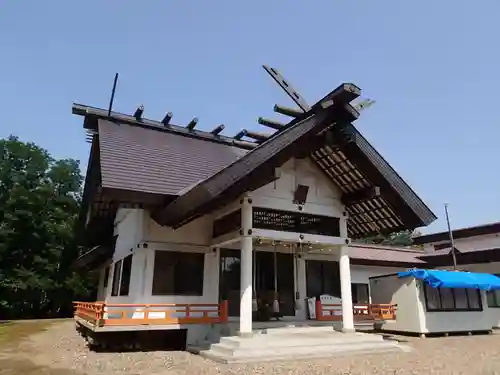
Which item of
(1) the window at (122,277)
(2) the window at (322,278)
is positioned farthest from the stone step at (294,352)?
(1) the window at (122,277)

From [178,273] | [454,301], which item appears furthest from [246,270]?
[454,301]

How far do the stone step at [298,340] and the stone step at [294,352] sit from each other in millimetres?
143

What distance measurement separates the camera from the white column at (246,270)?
9.19 metres

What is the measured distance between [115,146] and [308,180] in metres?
5.98

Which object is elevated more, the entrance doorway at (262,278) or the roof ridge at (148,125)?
the roof ridge at (148,125)

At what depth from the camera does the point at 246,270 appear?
9570 mm

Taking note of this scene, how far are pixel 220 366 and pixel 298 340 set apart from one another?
257 cm

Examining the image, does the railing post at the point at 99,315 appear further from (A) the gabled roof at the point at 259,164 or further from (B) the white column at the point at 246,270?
(B) the white column at the point at 246,270

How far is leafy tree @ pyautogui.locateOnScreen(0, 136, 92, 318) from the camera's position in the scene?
26.3 metres

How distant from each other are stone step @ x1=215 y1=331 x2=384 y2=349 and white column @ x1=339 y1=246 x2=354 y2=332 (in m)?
0.37

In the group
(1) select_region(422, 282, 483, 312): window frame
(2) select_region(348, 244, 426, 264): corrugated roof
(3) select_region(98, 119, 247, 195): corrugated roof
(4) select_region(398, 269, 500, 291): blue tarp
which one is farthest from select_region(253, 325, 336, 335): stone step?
(2) select_region(348, 244, 426, 264): corrugated roof

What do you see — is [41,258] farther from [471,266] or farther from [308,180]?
[471,266]

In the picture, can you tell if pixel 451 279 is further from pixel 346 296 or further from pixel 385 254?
pixel 385 254

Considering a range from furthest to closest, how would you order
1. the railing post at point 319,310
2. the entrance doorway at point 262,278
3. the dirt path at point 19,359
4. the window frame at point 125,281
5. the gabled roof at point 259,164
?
the railing post at point 319,310 < the window frame at point 125,281 < the entrance doorway at point 262,278 < the gabled roof at point 259,164 < the dirt path at point 19,359
